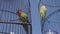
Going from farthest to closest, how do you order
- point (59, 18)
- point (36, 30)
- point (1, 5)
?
point (1, 5), point (59, 18), point (36, 30)

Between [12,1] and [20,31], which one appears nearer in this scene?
[20,31]

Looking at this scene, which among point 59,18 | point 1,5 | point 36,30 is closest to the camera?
point 36,30

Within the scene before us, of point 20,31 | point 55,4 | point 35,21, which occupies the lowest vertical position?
point 20,31

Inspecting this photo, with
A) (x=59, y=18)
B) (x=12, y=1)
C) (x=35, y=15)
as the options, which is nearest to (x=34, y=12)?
(x=35, y=15)

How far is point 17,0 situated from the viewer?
1762 mm

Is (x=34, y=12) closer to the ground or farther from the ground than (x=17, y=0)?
closer to the ground

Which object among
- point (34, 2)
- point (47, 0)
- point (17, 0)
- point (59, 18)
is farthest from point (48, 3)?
point (34, 2)

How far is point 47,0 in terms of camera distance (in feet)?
5.47

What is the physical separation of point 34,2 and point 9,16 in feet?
3.18

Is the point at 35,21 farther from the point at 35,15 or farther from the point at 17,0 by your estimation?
the point at 17,0

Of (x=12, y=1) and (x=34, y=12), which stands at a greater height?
(x=12, y=1)

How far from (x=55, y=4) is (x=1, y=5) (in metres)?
0.65

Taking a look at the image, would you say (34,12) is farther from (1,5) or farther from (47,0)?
(1,5)

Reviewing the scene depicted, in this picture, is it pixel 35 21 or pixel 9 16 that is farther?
pixel 9 16
